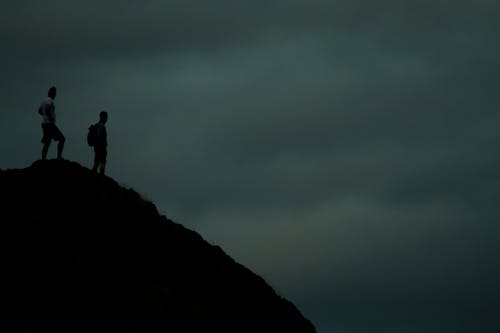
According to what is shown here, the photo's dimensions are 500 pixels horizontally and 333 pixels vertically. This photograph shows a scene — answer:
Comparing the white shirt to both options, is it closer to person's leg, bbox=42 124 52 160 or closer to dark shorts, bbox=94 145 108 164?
person's leg, bbox=42 124 52 160

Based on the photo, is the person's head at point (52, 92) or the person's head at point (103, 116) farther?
the person's head at point (103, 116)

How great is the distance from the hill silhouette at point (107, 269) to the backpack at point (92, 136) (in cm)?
151

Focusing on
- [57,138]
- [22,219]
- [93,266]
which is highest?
[57,138]

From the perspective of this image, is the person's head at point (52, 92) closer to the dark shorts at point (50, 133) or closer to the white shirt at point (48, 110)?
the white shirt at point (48, 110)

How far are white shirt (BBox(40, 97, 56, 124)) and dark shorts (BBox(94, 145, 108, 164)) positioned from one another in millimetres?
2563

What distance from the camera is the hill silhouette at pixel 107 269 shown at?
19719 mm

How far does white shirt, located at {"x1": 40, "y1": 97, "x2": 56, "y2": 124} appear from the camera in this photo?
27828 mm

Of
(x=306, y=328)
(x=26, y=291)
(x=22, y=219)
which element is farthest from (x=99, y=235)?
(x=306, y=328)

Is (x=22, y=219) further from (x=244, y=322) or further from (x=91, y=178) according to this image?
(x=244, y=322)

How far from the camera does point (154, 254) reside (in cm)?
2756

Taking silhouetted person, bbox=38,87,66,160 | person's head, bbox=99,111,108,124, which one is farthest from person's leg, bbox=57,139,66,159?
person's head, bbox=99,111,108,124

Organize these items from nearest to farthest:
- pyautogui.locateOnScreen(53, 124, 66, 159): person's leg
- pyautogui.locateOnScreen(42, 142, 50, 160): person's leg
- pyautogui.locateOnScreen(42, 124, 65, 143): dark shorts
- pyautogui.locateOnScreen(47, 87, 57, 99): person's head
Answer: pyautogui.locateOnScreen(47, 87, 57, 99): person's head, pyautogui.locateOnScreen(42, 124, 65, 143): dark shorts, pyautogui.locateOnScreen(53, 124, 66, 159): person's leg, pyautogui.locateOnScreen(42, 142, 50, 160): person's leg

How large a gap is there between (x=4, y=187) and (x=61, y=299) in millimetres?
9742

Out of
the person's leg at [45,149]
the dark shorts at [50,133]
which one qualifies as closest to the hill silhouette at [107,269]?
the person's leg at [45,149]
